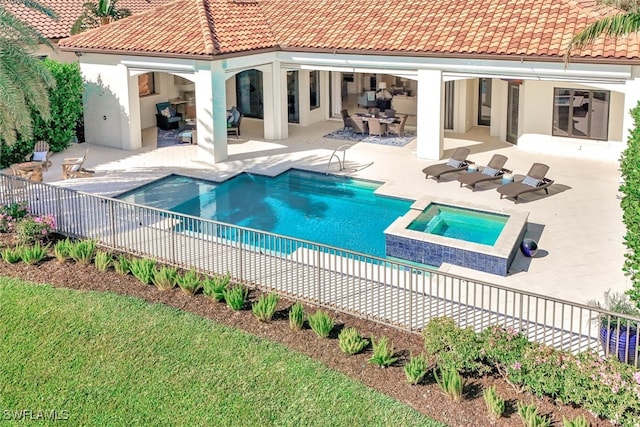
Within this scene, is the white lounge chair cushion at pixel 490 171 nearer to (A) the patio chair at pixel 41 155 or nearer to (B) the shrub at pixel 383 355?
(B) the shrub at pixel 383 355

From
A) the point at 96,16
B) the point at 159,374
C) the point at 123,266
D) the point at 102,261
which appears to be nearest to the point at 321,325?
the point at 159,374

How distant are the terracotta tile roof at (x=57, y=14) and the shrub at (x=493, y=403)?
24978mm

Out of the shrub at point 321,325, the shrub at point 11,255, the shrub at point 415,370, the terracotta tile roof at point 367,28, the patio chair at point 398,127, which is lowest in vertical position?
the shrub at point 415,370

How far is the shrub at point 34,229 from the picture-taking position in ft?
54.3

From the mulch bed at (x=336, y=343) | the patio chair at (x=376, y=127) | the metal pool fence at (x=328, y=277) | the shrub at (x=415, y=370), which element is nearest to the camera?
the mulch bed at (x=336, y=343)

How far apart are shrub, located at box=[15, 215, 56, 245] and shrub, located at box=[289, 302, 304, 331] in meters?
7.01

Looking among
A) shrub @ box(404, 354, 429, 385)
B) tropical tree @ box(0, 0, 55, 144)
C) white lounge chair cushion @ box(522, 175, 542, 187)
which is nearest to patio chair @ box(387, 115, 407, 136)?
white lounge chair cushion @ box(522, 175, 542, 187)

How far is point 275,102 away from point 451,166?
8.27m

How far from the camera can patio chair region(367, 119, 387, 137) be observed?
1157 inches

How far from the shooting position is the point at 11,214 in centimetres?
1750

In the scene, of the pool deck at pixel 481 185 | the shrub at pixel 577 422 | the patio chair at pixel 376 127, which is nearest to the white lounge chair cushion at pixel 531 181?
the pool deck at pixel 481 185

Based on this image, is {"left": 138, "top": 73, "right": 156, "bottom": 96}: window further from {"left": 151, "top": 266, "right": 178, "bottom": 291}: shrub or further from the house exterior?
{"left": 151, "top": 266, "right": 178, "bottom": 291}: shrub

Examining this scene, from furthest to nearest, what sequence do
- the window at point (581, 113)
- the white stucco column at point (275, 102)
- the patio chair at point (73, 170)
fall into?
the white stucco column at point (275, 102) < the window at point (581, 113) < the patio chair at point (73, 170)

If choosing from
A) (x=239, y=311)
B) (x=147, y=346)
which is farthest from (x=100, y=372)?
(x=239, y=311)
